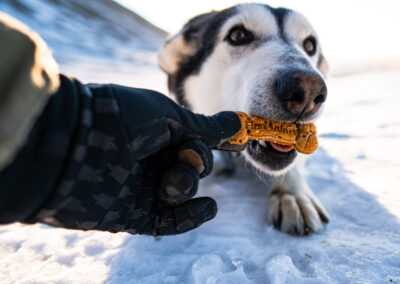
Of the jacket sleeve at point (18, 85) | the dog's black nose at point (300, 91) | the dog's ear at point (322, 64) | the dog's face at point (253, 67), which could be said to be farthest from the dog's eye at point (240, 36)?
the jacket sleeve at point (18, 85)

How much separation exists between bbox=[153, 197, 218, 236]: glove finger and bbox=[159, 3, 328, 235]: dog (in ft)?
1.90

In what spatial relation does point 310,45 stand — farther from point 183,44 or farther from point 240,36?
point 183,44

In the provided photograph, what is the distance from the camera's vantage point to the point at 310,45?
87.4 inches

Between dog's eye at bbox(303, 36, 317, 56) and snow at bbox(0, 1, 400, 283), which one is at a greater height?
dog's eye at bbox(303, 36, 317, 56)

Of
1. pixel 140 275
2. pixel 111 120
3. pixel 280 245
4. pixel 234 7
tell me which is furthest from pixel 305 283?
pixel 234 7

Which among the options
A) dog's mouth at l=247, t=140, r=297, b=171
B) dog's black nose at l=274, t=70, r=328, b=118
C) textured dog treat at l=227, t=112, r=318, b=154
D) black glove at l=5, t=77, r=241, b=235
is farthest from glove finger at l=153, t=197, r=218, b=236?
dog's black nose at l=274, t=70, r=328, b=118

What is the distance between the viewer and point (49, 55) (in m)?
0.76

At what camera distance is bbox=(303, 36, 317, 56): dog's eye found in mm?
2186

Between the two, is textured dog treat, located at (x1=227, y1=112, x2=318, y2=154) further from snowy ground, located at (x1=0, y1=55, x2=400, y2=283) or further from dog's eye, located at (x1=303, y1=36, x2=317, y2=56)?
dog's eye, located at (x1=303, y1=36, x2=317, y2=56)

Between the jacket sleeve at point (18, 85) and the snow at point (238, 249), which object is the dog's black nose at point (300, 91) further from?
the jacket sleeve at point (18, 85)

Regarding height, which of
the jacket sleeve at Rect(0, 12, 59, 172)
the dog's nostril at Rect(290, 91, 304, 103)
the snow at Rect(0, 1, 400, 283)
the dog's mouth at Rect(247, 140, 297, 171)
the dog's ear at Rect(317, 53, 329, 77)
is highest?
the dog's ear at Rect(317, 53, 329, 77)

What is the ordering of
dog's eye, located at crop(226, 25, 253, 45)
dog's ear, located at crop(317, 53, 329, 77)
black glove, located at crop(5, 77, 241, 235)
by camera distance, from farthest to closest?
dog's ear, located at crop(317, 53, 329, 77) → dog's eye, located at crop(226, 25, 253, 45) → black glove, located at crop(5, 77, 241, 235)

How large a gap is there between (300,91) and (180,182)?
2.46 ft

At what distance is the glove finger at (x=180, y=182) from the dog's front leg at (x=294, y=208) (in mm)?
810
